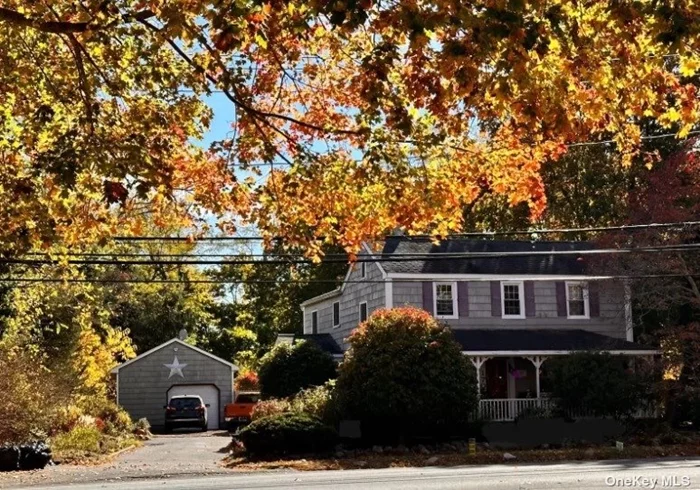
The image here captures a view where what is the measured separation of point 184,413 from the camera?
39.1 metres

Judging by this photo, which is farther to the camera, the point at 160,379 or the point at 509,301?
the point at 160,379

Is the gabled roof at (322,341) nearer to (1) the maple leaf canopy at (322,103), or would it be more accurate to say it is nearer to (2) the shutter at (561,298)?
(2) the shutter at (561,298)

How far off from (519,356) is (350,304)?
28.0ft

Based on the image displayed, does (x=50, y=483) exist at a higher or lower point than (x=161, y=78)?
lower

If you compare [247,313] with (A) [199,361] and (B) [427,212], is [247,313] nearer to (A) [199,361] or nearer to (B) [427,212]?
(A) [199,361]

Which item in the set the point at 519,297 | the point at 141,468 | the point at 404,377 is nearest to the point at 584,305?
the point at 519,297

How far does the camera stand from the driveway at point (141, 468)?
19.4 meters

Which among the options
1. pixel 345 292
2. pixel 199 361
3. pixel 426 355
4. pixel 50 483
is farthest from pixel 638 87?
pixel 199 361

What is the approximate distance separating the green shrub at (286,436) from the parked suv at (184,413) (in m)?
16.0

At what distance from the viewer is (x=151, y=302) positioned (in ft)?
174

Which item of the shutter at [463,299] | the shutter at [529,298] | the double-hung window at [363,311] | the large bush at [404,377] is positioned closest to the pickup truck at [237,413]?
the double-hung window at [363,311]

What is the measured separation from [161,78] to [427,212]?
353 cm

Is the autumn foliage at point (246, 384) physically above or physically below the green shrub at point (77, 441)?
above

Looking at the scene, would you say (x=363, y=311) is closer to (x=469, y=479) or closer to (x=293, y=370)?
(x=293, y=370)
